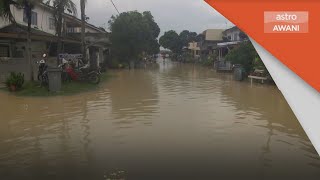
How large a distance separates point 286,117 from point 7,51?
18.6 metres

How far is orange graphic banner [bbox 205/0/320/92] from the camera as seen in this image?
3.50 meters

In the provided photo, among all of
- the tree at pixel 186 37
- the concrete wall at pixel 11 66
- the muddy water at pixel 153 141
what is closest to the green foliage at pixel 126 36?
the concrete wall at pixel 11 66

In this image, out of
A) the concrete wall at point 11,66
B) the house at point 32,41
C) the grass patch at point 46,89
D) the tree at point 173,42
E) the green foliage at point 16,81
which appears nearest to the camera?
the grass patch at point 46,89

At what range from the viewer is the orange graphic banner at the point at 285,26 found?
3502 mm

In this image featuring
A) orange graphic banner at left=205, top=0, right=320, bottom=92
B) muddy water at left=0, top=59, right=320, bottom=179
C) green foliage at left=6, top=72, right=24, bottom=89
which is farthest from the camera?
green foliage at left=6, top=72, right=24, bottom=89

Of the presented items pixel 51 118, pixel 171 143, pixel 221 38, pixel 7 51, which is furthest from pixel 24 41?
pixel 221 38

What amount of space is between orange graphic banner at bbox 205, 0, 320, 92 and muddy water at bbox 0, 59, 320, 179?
2735 mm

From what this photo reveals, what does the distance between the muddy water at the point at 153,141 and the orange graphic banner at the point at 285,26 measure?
8.97 ft

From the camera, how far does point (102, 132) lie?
8.85m

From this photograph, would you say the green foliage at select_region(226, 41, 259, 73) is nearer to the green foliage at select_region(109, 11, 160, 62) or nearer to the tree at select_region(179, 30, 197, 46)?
the green foliage at select_region(109, 11, 160, 62)

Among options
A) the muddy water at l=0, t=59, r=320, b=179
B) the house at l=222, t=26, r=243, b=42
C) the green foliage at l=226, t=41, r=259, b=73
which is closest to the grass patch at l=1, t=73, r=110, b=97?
the muddy water at l=0, t=59, r=320, b=179

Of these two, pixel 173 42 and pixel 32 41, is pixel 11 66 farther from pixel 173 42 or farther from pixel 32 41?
pixel 173 42

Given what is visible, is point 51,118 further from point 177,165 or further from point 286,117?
point 286,117

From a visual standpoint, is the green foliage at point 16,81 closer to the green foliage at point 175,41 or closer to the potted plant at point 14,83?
the potted plant at point 14,83
